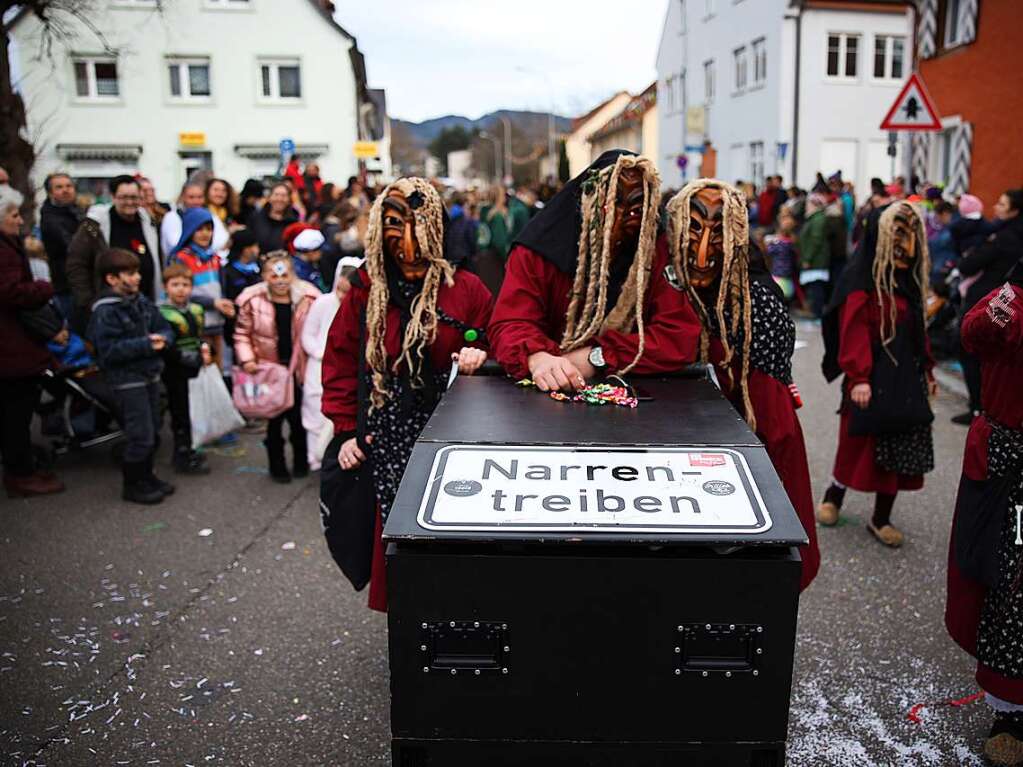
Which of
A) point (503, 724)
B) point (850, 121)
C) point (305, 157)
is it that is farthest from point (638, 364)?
point (305, 157)

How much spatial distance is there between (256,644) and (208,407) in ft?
9.69

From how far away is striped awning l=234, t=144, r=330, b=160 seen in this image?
97.9 ft

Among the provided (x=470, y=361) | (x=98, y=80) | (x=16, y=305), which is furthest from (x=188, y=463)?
(x=98, y=80)

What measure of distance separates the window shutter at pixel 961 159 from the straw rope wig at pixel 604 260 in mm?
14733

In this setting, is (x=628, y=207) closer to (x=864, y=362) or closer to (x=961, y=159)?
(x=864, y=362)

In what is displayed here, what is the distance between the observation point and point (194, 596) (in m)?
4.44

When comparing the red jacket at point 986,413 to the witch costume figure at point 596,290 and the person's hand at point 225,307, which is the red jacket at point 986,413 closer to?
the witch costume figure at point 596,290

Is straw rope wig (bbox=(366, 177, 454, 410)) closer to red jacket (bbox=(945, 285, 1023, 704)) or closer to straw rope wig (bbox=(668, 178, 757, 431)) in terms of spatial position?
straw rope wig (bbox=(668, 178, 757, 431))

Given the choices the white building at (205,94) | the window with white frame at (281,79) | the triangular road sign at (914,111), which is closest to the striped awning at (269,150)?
the white building at (205,94)

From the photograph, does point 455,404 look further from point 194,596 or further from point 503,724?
point 194,596

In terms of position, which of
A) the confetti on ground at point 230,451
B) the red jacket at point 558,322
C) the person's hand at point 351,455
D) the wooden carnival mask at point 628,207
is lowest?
the confetti on ground at point 230,451

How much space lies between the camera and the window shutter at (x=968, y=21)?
14492 mm

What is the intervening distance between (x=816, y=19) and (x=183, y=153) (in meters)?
20.9

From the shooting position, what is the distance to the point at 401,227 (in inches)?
124
